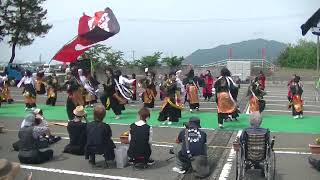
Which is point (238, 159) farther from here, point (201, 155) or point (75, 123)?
point (75, 123)

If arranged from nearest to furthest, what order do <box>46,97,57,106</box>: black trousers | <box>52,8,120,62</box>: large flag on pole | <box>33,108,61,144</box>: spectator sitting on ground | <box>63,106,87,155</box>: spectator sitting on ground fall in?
1. <box>63,106,87,155</box>: spectator sitting on ground
2. <box>33,108,61,144</box>: spectator sitting on ground
3. <box>52,8,120,62</box>: large flag on pole
4. <box>46,97,57,106</box>: black trousers

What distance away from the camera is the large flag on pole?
1749 cm

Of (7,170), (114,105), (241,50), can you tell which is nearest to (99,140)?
(7,170)

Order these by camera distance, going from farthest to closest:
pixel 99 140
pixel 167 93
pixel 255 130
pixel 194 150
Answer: pixel 167 93, pixel 99 140, pixel 194 150, pixel 255 130

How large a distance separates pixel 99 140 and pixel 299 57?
5591cm

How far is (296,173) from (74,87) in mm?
7943

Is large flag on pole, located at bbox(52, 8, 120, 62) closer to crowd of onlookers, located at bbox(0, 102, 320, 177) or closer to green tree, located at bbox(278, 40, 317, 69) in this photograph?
crowd of onlookers, located at bbox(0, 102, 320, 177)

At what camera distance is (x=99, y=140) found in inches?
352

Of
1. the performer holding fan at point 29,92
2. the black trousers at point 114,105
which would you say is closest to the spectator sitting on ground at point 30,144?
the black trousers at point 114,105

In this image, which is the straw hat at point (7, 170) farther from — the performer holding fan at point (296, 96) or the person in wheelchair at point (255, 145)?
the performer holding fan at point (296, 96)

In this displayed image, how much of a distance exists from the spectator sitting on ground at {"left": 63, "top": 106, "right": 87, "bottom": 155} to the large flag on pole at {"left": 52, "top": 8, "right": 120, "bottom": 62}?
23.7ft

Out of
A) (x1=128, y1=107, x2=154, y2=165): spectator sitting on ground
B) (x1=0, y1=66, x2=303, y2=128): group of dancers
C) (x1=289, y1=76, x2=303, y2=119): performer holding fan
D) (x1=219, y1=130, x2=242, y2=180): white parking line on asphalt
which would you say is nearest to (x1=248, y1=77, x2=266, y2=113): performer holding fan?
(x1=0, y1=66, x2=303, y2=128): group of dancers

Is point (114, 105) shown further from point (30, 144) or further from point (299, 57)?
point (299, 57)

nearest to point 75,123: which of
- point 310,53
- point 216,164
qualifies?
point 216,164
